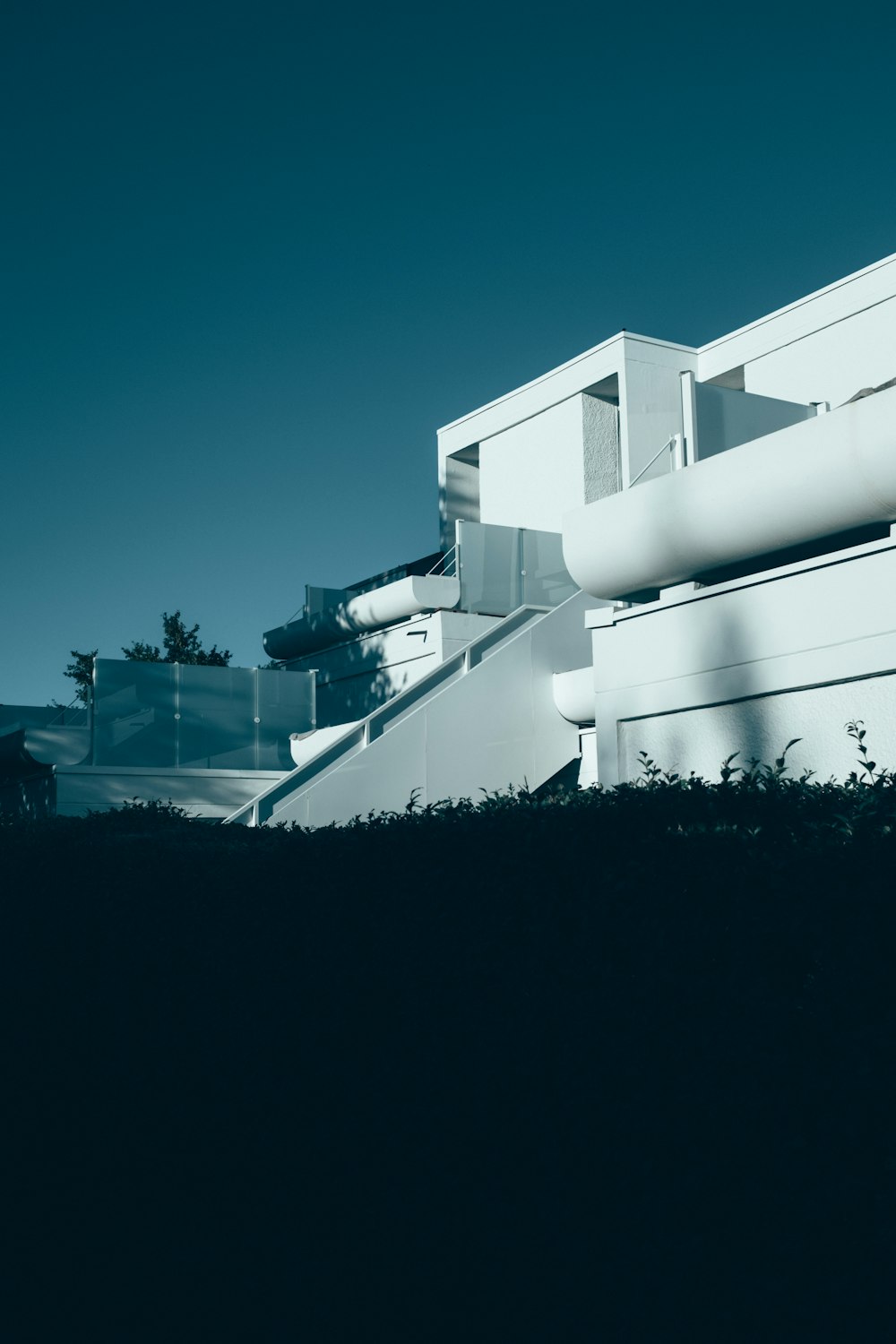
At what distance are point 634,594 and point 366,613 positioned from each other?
436 inches

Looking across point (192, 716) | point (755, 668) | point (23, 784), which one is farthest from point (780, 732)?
point (23, 784)

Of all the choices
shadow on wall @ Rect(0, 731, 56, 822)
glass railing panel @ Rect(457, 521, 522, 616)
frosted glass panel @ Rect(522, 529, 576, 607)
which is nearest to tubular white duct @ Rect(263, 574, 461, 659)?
glass railing panel @ Rect(457, 521, 522, 616)

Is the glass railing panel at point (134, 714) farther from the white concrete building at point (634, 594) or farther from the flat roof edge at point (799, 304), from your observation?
the flat roof edge at point (799, 304)

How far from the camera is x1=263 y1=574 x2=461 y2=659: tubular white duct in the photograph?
19312mm

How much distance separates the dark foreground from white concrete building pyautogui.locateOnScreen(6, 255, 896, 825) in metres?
2.64

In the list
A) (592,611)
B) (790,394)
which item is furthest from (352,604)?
(592,611)

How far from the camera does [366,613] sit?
21.1 meters

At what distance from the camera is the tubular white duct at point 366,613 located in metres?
19.3

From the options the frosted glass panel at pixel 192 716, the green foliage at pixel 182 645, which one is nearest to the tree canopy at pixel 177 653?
the green foliage at pixel 182 645

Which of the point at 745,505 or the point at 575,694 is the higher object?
the point at 745,505

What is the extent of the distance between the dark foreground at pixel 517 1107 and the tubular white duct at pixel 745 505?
114 inches

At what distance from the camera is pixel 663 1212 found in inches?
Result: 142

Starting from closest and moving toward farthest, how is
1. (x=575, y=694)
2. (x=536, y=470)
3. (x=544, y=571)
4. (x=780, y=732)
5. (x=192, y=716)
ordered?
1. (x=780, y=732)
2. (x=575, y=694)
3. (x=192, y=716)
4. (x=544, y=571)
5. (x=536, y=470)

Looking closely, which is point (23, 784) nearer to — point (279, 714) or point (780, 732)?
point (279, 714)
